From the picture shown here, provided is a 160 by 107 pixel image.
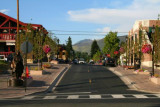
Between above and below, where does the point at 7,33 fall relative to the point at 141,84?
above

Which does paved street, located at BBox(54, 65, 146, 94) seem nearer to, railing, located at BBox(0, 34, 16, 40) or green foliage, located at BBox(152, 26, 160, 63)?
green foliage, located at BBox(152, 26, 160, 63)

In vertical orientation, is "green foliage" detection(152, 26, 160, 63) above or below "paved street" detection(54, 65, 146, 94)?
above

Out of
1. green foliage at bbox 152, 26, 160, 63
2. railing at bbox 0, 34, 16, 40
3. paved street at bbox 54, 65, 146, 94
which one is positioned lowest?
paved street at bbox 54, 65, 146, 94

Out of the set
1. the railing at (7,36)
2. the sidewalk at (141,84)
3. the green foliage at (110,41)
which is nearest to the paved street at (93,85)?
the sidewalk at (141,84)

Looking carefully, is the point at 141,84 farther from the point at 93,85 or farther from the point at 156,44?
the point at 156,44

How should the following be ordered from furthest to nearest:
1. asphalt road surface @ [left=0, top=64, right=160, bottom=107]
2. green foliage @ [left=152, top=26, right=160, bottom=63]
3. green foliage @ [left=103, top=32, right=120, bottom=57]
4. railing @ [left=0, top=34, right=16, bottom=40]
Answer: green foliage @ [left=103, top=32, right=120, bottom=57], railing @ [left=0, top=34, right=16, bottom=40], green foliage @ [left=152, top=26, right=160, bottom=63], asphalt road surface @ [left=0, top=64, right=160, bottom=107]

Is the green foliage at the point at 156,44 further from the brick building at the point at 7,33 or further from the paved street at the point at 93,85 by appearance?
the brick building at the point at 7,33

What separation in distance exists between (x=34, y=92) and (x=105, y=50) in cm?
6698

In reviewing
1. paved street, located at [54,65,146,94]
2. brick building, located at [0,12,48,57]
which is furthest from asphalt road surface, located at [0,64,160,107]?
brick building, located at [0,12,48,57]

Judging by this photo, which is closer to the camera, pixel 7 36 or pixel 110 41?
pixel 7 36

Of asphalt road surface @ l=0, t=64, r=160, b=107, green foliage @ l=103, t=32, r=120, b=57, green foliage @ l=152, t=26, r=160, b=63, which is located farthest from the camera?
green foliage @ l=103, t=32, r=120, b=57

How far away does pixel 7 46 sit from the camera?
58188 mm

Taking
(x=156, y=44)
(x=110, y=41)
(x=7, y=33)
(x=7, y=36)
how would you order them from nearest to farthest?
(x=156, y=44) < (x=7, y=36) < (x=7, y=33) < (x=110, y=41)

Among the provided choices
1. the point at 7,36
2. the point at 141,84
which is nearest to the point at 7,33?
the point at 7,36
